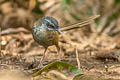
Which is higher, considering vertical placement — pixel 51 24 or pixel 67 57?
pixel 51 24

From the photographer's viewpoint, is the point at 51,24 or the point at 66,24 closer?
the point at 51,24

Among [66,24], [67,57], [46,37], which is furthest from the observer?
[66,24]

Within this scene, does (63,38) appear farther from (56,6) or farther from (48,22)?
(48,22)

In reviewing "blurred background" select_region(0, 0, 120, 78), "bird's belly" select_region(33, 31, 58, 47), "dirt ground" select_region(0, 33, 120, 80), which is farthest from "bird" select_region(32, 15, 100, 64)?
"blurred background" select_region(0, 0, 120, 78)

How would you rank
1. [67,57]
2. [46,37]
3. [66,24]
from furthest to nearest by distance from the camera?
[66,24] < [67,57] < [46,37]

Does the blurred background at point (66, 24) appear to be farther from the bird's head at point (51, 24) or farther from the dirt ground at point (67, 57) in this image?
the bird's head at point (51, 24)

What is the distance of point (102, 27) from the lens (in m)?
8.31

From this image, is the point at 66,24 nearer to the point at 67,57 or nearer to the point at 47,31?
the point at 67,57

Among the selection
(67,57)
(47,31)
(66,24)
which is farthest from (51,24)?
(66,24)

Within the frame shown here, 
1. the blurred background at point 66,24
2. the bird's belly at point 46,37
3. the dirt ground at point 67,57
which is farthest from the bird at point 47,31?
the blurred background at point 66,24

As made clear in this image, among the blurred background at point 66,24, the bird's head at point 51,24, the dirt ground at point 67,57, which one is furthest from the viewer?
the blurred background at point 66,24

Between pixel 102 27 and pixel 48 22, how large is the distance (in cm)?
347

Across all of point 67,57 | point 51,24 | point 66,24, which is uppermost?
point 66,24

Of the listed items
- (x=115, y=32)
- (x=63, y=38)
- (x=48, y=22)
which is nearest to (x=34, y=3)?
(x=63, y=38)
